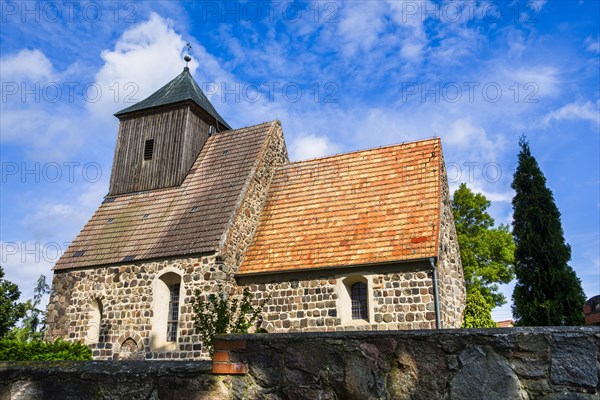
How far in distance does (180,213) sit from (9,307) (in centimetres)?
1607

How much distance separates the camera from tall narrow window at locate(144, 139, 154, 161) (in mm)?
17469

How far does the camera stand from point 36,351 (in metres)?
11.5

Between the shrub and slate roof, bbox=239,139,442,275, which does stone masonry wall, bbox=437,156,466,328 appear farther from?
the shrub

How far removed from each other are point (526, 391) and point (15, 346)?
1145 centimetres

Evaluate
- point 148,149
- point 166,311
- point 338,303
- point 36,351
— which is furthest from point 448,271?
point 148,149

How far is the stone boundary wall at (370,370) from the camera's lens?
9.42 ft

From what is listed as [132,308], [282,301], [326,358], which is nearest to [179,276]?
[132,308]

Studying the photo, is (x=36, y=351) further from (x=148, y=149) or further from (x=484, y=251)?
(x=484, y=251)

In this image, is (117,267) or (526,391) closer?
(526,391)

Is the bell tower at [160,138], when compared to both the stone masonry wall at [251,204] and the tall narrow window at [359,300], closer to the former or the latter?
the stone masonry wall at [251,204]

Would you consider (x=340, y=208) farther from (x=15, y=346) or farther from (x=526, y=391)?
(x=526, y=391)

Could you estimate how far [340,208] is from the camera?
1351 cm

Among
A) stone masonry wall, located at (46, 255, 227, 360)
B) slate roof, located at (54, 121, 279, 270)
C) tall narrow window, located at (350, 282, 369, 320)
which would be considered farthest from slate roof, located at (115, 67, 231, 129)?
tall narrow window, located at (350, 282, 369, 320)

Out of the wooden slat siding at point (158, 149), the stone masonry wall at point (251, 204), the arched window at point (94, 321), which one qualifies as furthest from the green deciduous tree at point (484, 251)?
the arched window at point (94, 321)
